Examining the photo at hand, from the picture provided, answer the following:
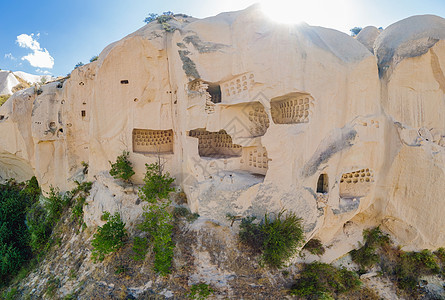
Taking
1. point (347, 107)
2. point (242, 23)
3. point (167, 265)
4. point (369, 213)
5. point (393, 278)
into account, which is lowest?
point (393, 278)

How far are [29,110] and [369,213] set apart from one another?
1504 cm

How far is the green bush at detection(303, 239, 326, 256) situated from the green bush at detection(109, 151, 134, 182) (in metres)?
6.74

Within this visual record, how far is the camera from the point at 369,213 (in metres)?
8.40

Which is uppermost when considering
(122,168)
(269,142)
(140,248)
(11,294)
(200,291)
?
(269,142)

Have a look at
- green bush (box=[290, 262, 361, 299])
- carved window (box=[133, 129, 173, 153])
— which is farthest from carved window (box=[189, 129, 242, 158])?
green bush (box=[290, 262, 361, 299])

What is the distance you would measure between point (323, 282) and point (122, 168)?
7.75 m

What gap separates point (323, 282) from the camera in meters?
7.43

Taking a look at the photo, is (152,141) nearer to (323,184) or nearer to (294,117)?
(294,117)

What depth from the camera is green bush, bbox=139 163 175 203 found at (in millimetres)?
8211

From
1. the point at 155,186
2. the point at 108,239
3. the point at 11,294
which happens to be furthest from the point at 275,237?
the point at 11,294

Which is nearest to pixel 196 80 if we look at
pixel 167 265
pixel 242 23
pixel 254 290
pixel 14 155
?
pixel 242 23

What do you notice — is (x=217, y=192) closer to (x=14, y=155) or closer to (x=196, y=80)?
(x=196, y=80)

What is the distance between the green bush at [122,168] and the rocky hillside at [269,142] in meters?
0.29

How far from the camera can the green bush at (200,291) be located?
6383mm
